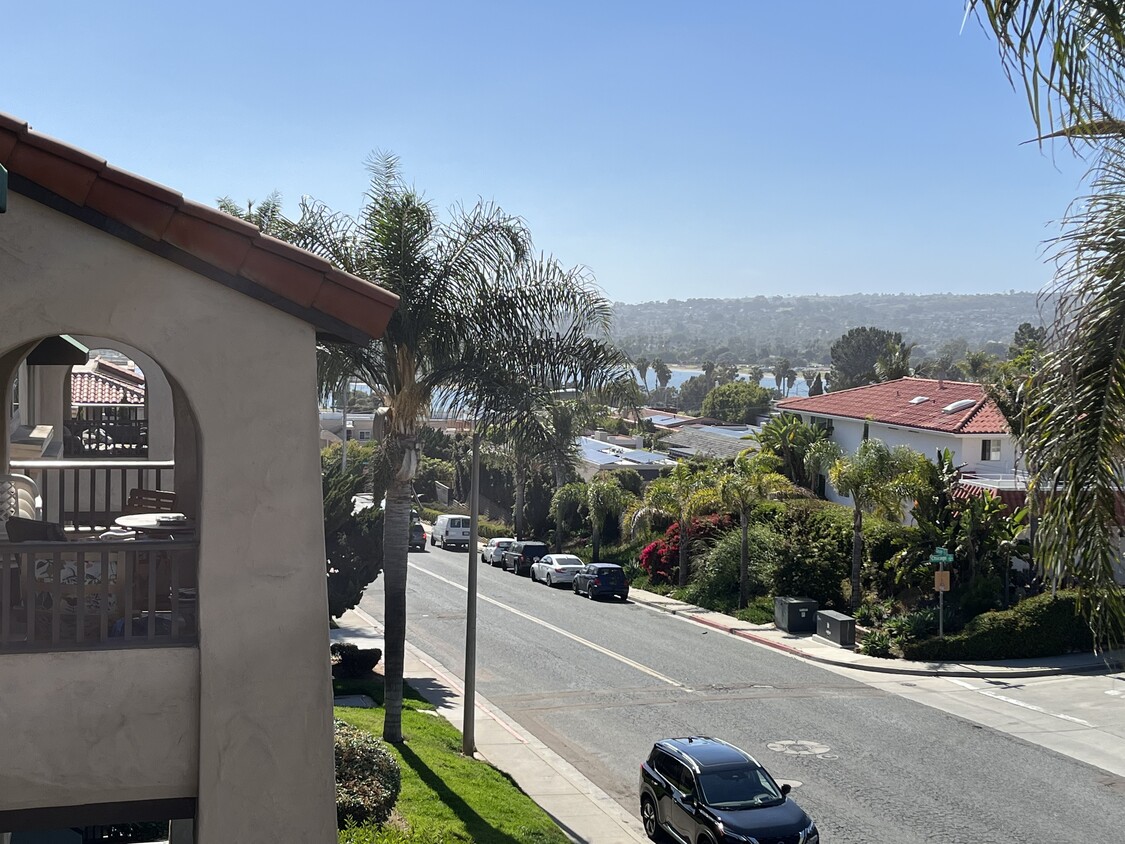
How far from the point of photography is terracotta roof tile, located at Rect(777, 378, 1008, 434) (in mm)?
40562

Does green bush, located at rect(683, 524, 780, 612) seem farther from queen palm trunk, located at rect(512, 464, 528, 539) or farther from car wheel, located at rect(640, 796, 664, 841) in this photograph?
car wheel, located at rect(640, 796, 664, 841)

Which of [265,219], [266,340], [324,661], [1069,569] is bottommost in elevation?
[324,661]

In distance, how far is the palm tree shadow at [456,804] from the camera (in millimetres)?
14047

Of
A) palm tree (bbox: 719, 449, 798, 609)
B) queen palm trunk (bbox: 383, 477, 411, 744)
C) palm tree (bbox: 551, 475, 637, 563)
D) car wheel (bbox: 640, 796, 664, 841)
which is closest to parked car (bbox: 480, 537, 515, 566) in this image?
palm tree (bbox: 551, 475, 637, 563)

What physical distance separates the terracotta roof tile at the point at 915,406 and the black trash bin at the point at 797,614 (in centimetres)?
961

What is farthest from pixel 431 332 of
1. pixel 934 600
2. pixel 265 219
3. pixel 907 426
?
pixel 907 426

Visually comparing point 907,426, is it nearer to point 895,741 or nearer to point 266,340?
point 895,741

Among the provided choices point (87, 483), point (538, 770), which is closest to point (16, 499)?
point (87, 483)

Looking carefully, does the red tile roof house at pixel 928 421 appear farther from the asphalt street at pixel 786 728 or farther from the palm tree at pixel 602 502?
the asphalt street at pixel 786 728

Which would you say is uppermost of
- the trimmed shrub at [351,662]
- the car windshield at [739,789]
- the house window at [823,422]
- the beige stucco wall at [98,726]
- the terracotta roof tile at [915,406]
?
the terracotta roof tile at [915,406]

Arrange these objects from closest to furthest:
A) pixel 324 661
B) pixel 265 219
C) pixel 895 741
Answer: 1. pixel 324 661
2. pixel 265 219
3. pixel 895 741

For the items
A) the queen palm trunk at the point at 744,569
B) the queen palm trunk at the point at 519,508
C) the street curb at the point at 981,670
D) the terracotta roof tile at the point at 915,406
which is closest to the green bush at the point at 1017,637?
the street curb at the point at 981,670

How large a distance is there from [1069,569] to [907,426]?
120 ft

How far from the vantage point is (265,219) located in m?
18.0
